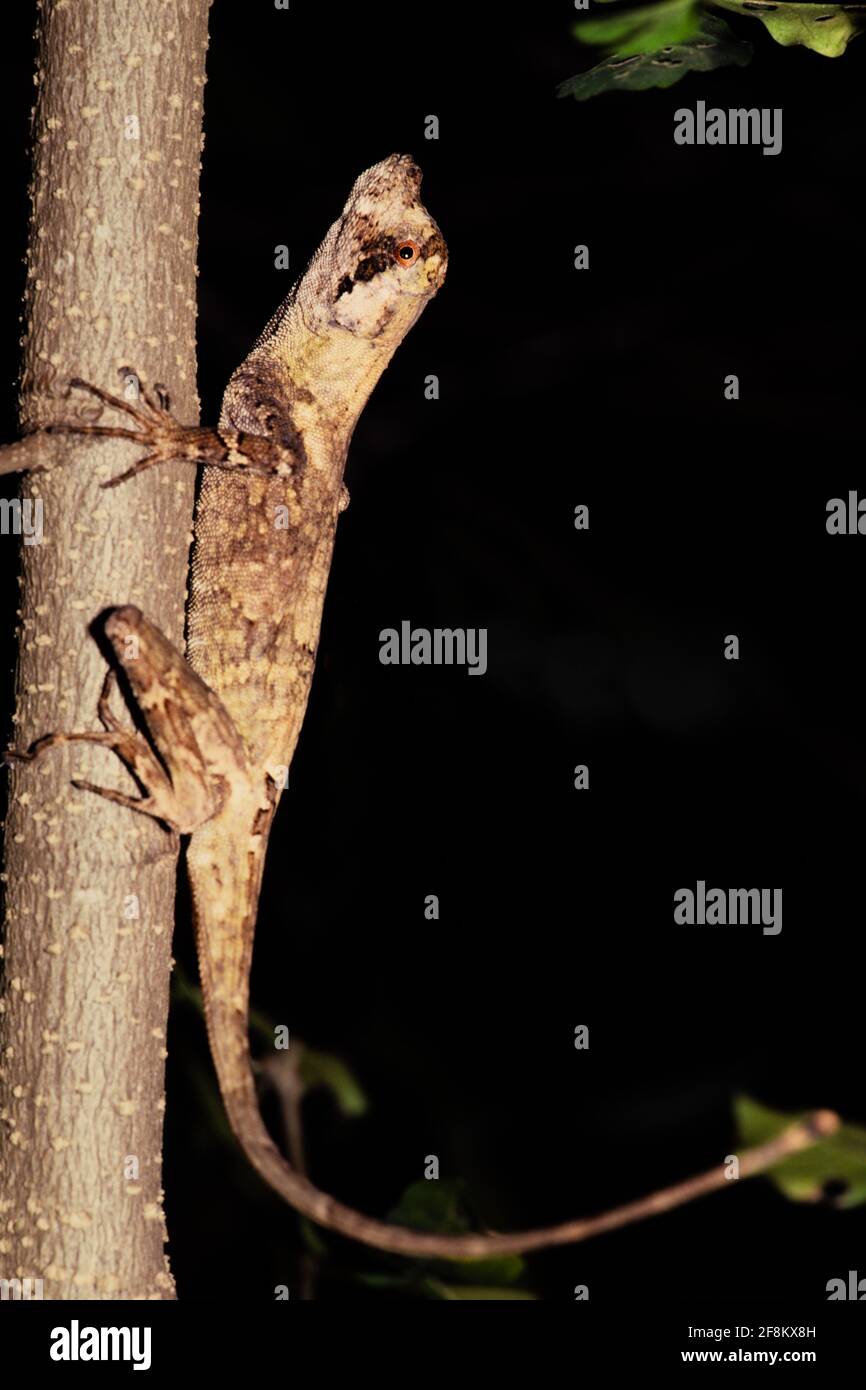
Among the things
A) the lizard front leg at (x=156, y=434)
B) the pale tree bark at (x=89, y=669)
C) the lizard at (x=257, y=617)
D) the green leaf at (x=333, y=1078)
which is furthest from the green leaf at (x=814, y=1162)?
the lizard front leg at (x=156, y=434)

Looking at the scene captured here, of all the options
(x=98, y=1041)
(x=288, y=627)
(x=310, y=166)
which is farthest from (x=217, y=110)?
(x=98, y=1041)

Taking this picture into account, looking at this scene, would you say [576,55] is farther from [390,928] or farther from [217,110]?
[390,928]
